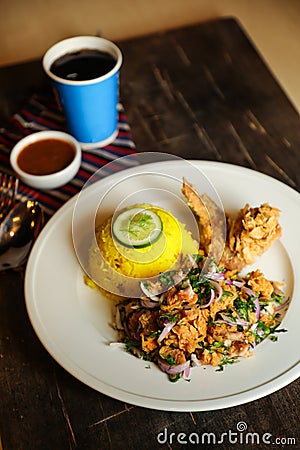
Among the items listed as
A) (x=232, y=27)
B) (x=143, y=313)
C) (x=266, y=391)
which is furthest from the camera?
(x=232, y=27)

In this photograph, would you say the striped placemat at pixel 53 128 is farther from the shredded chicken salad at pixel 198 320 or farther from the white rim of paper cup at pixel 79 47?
the shredded chicken salad at pixel 198 320

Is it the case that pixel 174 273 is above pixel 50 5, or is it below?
above

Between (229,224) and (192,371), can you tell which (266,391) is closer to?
(192,371)

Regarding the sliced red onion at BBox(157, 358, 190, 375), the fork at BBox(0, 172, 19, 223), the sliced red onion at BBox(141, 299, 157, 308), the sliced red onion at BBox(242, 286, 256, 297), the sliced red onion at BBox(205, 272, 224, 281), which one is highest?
the sliced red onion at BBox(205, 272, 224, 281)

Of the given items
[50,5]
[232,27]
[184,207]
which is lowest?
[50,5]

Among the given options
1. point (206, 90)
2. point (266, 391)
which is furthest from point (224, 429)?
point (206, 90)

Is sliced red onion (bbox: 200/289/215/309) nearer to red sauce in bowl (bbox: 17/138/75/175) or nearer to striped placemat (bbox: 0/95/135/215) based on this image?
striped placemat (bbox: 0/95/135/215)

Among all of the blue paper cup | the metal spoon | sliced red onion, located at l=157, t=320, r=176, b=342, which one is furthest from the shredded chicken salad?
the blue paper cup
